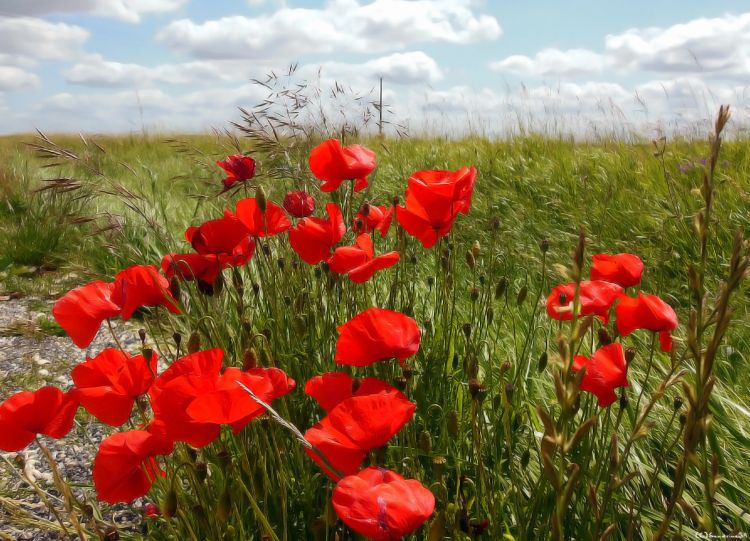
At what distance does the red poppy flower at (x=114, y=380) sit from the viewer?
1231 millimetres

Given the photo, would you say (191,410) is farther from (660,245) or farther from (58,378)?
(660,245)

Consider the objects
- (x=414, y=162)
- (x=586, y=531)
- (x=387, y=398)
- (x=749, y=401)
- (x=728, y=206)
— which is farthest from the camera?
(x=414, y=162)

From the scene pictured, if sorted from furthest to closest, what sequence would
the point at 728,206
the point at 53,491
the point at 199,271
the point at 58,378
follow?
the point at 728,206
the point at 58,378
the point at 53,491
the point at 199,271

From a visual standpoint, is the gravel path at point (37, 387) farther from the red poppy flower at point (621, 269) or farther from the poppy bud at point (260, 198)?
the red poppy flower at point (621, 269)

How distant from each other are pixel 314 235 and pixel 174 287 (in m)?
0.36

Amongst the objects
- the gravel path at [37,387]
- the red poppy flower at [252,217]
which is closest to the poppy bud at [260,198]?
the red poppy flower at [252,217]

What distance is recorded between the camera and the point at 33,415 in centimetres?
122

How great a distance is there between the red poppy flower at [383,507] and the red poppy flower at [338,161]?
105 centimetres

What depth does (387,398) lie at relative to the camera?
0.93 m

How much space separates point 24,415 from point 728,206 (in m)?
4.04

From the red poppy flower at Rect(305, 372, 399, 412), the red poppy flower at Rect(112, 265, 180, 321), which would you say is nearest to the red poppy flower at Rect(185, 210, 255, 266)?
the red poppy flower at Rect(112, 265, 180, 321)

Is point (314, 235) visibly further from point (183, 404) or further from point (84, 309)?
point (183, 404)

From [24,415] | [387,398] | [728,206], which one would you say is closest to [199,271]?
[24,415]

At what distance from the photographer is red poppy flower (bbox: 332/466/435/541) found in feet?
2.55
